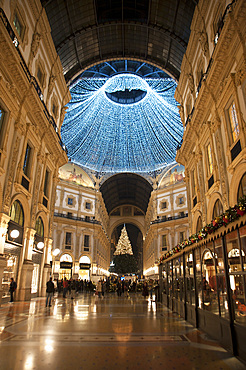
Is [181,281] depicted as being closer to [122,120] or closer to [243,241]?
[243,241]

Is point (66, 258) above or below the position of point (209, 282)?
above

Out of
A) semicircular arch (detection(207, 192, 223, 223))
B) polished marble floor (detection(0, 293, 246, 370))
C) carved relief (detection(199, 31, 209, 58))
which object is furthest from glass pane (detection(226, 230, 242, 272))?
carved relief (detection(199, 31, 209, 58))

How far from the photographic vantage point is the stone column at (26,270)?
16.2 m

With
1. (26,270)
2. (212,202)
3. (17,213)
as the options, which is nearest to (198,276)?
(212,202)

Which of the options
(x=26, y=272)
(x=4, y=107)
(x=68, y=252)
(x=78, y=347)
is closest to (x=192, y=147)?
(x=4, y=107)

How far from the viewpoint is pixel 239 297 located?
5.77 meters

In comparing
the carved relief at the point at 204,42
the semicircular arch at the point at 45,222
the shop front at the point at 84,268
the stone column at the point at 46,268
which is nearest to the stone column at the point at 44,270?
the stone column at the point at 46,268

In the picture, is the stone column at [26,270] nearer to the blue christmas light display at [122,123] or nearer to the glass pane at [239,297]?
the glass pane at [239,297]

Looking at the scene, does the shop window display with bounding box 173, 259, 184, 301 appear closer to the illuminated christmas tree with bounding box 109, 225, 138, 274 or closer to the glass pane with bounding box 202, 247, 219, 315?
the glass pane with bounding box 202, 247, 219, 315

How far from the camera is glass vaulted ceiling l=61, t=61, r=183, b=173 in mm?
32625

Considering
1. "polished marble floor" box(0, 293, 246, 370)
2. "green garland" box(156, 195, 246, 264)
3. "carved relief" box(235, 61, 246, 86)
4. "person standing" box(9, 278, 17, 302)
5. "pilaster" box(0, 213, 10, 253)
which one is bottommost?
"polished marble floor" box(0, 293, 246, 370)

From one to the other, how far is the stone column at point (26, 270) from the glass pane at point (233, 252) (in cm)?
1374

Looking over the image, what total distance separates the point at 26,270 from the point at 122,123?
1142 inches

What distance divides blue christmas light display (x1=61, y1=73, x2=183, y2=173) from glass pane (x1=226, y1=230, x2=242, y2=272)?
28533 millimetres
